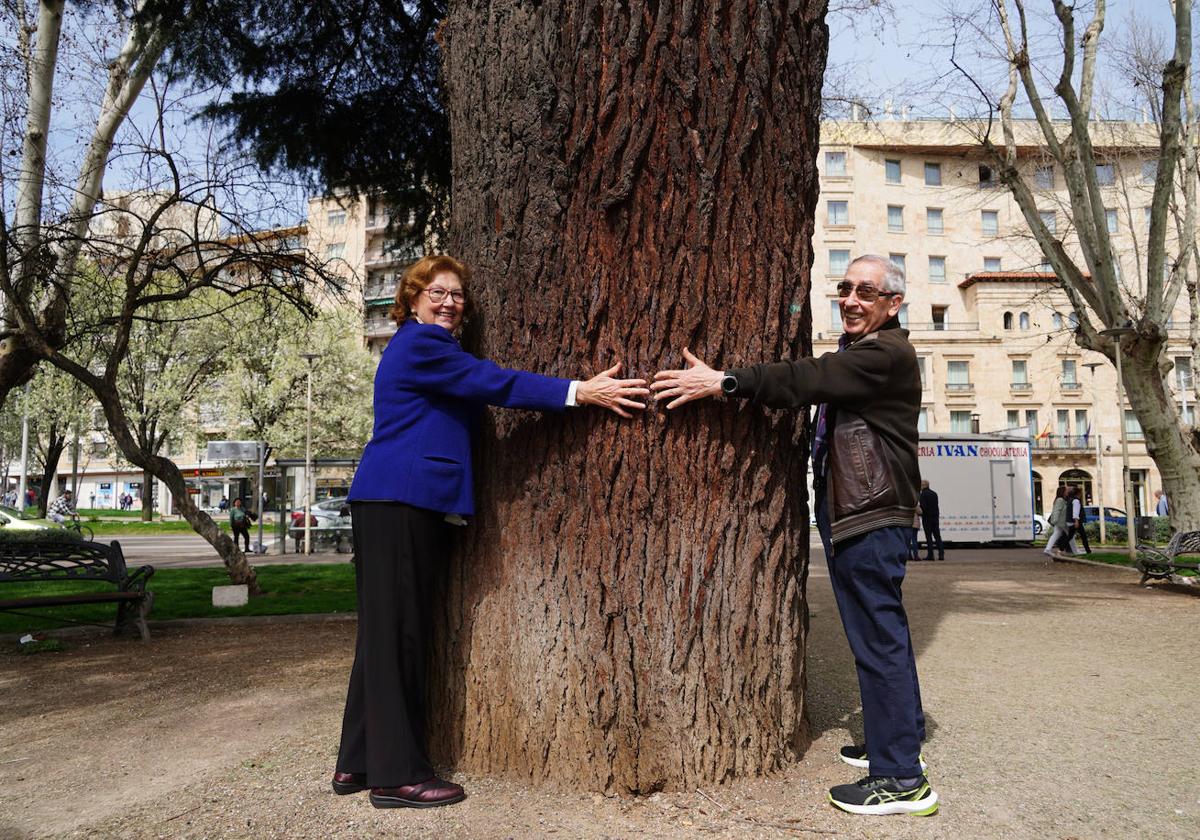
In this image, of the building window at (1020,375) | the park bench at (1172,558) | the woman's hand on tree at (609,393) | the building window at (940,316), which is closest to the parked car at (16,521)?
the woman's hand on tree at (609,393)

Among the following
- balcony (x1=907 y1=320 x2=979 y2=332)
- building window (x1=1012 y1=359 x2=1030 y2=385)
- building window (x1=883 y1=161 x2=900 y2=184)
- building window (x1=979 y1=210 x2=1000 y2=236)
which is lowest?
building window (x1=1012 y1=359 x2=1030 y2=385)

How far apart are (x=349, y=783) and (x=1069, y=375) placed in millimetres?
56411

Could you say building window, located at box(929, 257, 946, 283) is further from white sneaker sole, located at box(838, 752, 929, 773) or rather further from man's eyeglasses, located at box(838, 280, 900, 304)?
white sneaker sole, located at box(838, 752, 929, 773)

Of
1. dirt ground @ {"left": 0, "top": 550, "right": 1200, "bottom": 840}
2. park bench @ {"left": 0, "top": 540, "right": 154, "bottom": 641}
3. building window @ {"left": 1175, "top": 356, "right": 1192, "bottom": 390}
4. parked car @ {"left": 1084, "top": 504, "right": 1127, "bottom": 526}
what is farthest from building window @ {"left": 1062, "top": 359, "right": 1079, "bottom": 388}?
park bench @ {"left": 0, "top": 540, "right": 154, "bottom": 641}

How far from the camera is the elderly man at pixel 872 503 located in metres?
2.90

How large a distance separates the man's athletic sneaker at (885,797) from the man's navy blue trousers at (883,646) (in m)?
0.04

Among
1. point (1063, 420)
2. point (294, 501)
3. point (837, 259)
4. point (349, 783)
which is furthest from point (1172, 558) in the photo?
point (1063, 420)

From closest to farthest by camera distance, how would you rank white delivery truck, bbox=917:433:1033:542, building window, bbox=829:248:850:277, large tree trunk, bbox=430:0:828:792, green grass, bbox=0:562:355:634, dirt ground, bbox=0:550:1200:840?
dirt ground, bbox=0:550:1200:840 < large tree trunk, bbox=430:0:828:792 < green grass, bbox=0:562:355:634 < white delivery truck, bbox=917:433:1033:542 < building window, bbox=829:248:850:277

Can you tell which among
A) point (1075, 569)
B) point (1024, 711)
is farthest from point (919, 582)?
point (1024, 711)

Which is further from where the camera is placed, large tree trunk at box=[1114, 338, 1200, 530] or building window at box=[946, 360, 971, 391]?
building window at box=[946, 360, 971, 391]

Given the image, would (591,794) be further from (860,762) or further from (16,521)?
(16,521)

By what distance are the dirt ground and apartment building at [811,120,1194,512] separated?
45.2 metres

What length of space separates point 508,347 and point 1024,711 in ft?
9.73

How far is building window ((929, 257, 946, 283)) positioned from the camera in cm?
5325
